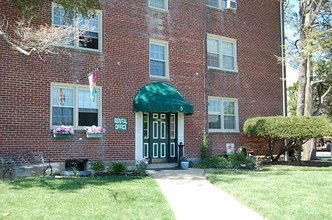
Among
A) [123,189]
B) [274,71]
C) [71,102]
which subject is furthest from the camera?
[274,71]

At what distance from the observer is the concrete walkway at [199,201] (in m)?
7.12

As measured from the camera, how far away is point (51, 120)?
13.5 m

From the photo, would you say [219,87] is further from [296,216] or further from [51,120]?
[296,216]

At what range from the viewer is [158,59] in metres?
16.5

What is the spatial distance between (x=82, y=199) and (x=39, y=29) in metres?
6.46

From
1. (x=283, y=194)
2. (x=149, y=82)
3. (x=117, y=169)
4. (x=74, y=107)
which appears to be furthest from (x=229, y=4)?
(x=283, y=194)

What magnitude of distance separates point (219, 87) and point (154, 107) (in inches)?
188

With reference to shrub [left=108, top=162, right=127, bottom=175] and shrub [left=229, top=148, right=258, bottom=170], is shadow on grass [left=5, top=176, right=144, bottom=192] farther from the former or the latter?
shrub [left=229, top=148, right=258, bottom=170]

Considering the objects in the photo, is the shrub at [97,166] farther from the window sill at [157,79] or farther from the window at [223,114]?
the window at [223,114]

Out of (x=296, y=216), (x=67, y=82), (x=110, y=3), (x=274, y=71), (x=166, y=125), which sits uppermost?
(x=110, y=3)

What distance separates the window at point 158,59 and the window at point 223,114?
298 cm

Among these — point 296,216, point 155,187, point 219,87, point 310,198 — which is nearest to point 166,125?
point 219,87

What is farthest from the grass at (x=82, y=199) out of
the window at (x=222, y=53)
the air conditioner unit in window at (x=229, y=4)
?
the air conditioner unit in window at (x=229, y=4)

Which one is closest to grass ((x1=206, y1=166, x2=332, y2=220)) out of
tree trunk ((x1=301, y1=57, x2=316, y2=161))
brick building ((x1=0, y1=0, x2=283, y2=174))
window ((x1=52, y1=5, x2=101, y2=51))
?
brick building ((x1=0, y1=0, x2=283, y2=174))
